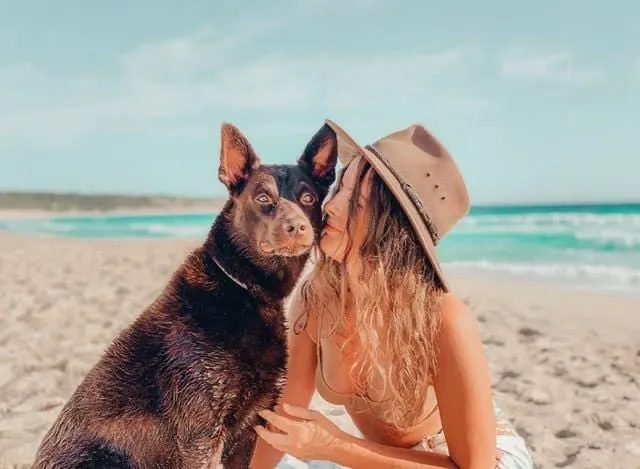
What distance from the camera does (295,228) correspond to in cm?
191

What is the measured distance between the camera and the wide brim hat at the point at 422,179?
2238 mm

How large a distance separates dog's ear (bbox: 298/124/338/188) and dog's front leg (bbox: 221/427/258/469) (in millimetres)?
771

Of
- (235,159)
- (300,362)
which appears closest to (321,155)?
(235,159)

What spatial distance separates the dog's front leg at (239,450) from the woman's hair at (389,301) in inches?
25.6

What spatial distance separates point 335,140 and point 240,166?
29cm

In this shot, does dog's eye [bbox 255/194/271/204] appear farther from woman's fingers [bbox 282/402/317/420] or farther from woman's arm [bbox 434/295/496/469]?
woman's arm [bbox 434/295/496/469]

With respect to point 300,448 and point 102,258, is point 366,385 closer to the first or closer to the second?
point 300,448

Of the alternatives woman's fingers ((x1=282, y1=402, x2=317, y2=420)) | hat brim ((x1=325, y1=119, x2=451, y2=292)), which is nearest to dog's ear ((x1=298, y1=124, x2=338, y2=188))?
hat brim ((x1=325, y1=119, x2=451, y2=292))

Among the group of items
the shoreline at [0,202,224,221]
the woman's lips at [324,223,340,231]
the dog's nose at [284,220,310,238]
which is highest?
the dog's nose at [284,220,310,238]

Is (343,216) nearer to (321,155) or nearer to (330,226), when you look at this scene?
(330,226)

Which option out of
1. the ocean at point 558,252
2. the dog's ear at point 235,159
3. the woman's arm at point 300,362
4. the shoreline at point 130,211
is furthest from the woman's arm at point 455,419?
the shoreline at point 130,211

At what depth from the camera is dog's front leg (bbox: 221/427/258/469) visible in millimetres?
1927

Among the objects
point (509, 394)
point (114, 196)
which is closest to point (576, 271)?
point (509, 394)

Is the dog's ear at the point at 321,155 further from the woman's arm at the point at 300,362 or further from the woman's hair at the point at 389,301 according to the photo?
the woman's arm at the point at 300,362
